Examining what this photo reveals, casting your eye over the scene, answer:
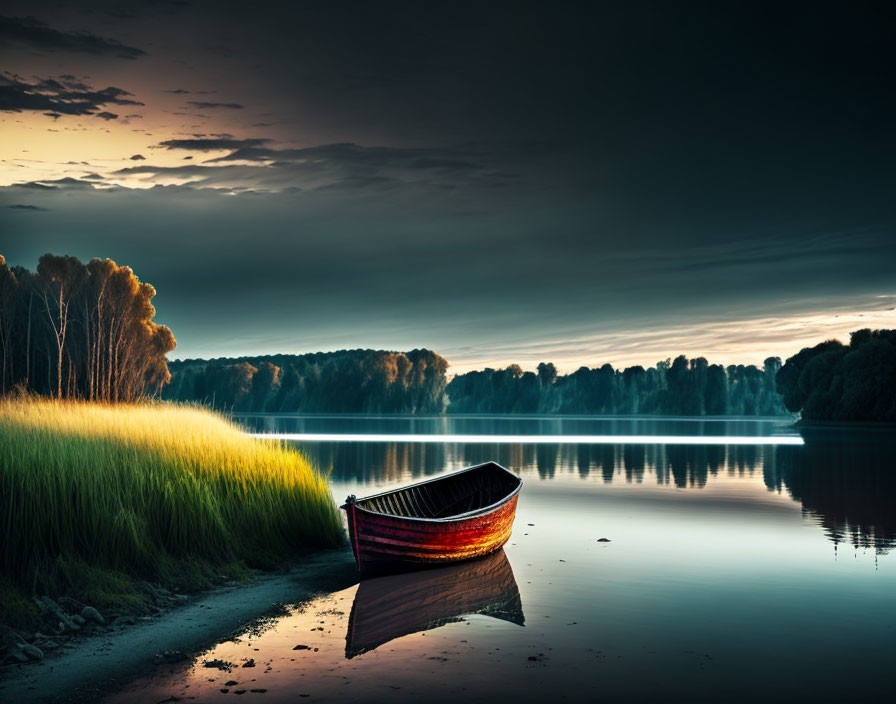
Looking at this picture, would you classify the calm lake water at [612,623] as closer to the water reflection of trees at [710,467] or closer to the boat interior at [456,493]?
the water reflection of trees at [710,467]

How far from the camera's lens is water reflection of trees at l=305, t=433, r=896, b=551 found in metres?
28.4

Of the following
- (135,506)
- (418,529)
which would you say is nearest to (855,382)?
(418,529)

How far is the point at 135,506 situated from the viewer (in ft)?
49.1

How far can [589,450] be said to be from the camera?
6575 cm

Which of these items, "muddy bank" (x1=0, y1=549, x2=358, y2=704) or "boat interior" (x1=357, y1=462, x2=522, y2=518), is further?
"boat interior" (x1=357, y1=462, x2=522, y2=518)

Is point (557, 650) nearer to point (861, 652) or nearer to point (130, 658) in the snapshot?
point (861, 652)

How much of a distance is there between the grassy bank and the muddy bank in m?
0.75

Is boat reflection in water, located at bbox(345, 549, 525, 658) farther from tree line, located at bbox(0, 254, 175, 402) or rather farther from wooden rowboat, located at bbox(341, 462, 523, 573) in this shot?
tree line, located at bbox(0, 254, 175, 402)

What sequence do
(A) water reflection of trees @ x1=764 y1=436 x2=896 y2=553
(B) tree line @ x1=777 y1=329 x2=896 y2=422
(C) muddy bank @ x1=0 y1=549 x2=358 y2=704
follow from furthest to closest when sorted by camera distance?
1. (B) tree line @ x1=777 y1=329 x2=896 y2=422
2. (A) water reflection of trees @ x1=764 y1=436 x2=896 y2=553
3. (C) muddy bank @ x1=0 y1=549 x2=358 y2=704

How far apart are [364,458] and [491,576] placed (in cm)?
3747

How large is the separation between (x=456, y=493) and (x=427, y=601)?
8.47 m

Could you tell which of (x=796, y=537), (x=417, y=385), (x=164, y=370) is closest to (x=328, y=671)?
(x=796, y=537)

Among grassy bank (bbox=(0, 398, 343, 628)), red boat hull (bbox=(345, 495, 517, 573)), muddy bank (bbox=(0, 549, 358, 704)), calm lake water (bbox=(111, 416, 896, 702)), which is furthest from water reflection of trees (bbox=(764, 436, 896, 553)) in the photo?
muddy bank (bbox=(0, 549, 358, 704))

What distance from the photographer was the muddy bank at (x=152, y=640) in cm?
985
